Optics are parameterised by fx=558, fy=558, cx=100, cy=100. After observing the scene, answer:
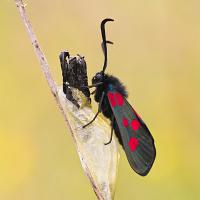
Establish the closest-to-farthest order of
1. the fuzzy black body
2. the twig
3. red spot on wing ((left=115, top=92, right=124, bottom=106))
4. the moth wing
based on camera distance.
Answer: the twig < the moth wing < red spot on wing ((left=115, top=92, right=124, bottom=106)) < the fuzzy black body

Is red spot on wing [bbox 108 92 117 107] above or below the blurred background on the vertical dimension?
below

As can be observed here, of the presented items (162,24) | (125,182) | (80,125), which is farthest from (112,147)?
(162,24)

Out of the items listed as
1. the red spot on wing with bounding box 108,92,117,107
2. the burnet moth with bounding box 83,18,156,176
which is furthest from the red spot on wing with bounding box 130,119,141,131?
the red spot on wing with bounding box 108,92,117,107

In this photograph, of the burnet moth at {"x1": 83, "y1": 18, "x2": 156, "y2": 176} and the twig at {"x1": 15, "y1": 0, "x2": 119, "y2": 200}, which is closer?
the twig at {"x1": 15, "y1": 0, "x2": 119, "y2": 200}

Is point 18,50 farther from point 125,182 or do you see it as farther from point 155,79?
point 125,182

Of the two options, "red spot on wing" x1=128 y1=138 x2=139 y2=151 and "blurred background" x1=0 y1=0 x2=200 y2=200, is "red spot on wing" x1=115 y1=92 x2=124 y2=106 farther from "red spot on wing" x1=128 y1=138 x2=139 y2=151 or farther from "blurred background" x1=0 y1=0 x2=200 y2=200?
"blurred background" x1=0 y1=0 x2=200 y2=200

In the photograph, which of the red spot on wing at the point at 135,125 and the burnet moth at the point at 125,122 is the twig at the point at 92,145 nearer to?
the burnet moth at the point at 125,122

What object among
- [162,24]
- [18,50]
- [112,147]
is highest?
[18,50]

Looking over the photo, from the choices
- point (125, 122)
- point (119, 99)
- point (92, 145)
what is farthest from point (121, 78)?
point (92, 145)
